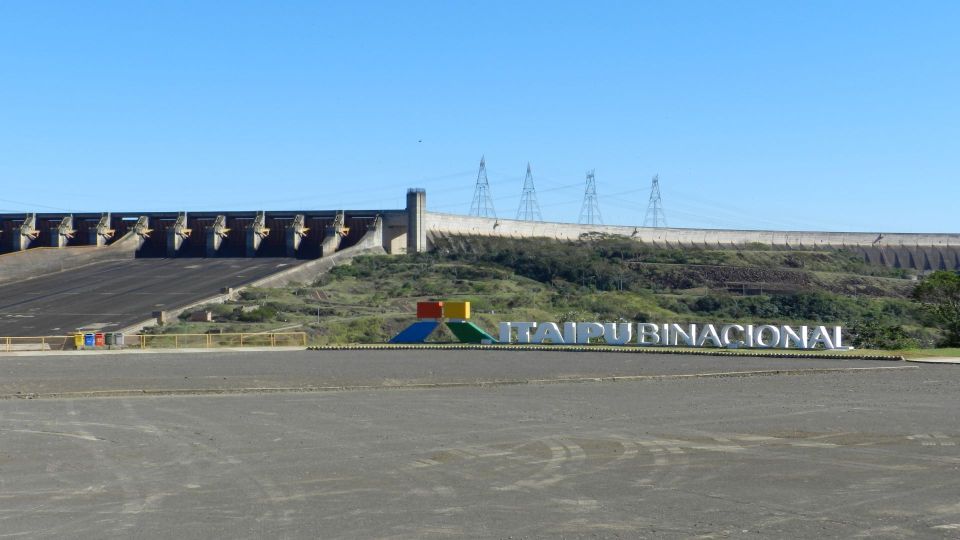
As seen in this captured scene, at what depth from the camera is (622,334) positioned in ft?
196

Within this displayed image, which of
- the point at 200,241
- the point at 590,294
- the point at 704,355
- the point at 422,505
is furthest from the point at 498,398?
the point at 200,241

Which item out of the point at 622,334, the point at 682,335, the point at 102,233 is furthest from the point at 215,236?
the point at 682,335

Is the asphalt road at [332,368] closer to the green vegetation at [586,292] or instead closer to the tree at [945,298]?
the green vegetation at [586,292]

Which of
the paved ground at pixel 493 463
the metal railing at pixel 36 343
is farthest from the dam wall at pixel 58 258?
the paved ground at pixel 493 463

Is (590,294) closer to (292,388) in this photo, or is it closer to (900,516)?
(292,388)

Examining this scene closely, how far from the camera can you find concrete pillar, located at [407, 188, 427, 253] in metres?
109

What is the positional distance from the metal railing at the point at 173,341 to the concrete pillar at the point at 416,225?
44.7 metres

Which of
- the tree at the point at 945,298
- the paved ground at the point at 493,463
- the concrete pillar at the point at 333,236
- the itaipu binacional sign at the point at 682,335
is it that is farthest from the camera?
the concrete pillar at the point at 333,236

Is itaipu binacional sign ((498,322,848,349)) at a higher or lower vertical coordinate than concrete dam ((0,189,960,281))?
lower

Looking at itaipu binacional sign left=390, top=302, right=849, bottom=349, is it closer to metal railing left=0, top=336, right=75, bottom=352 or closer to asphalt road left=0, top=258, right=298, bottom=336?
metal railing left=0, top=336, right=75, bottom=352

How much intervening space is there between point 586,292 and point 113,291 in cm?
3915

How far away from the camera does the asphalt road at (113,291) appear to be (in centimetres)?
7162

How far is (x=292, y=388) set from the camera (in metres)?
35.3

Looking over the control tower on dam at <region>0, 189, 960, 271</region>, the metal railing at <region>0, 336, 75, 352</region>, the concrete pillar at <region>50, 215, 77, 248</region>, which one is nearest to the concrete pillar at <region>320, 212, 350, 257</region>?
the control tower on dam at <region>0, 189, 960, 271</region>
